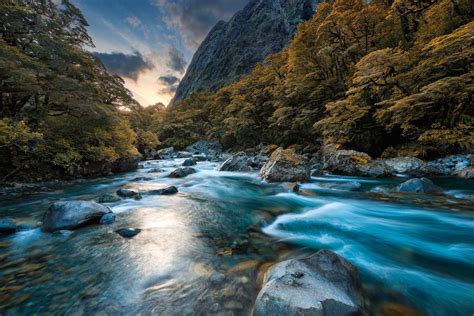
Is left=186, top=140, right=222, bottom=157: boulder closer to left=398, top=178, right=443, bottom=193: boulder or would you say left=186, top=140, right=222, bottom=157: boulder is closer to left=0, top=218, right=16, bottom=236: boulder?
left=398, top=178, right=443, bottom=193: boulder

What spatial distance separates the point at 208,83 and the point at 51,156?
73.7 metres

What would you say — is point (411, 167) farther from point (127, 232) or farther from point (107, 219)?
point (107, 219)

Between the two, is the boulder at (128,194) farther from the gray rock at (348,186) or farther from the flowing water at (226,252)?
the gray rock at (348,186)

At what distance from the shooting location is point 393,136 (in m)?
10.5

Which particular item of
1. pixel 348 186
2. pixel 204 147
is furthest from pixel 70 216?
pixel 204 147

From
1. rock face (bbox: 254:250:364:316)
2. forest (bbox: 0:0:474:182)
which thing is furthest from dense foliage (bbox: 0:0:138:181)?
rock face (bbox: 254:250:364:316)

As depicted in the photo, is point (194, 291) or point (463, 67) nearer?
point (194, 291)

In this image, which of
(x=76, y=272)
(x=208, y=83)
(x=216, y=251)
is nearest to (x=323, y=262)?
(x=216, y=251)

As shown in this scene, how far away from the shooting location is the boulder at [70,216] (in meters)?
3.89

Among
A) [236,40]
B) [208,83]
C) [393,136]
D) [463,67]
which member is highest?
[236,40]

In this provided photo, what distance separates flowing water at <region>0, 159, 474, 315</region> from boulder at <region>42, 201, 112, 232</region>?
0.21m

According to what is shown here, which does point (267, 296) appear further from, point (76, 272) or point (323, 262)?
point (76, 272)

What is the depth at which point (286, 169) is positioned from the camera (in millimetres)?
8438

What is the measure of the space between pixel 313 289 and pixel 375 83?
34.0 feet
